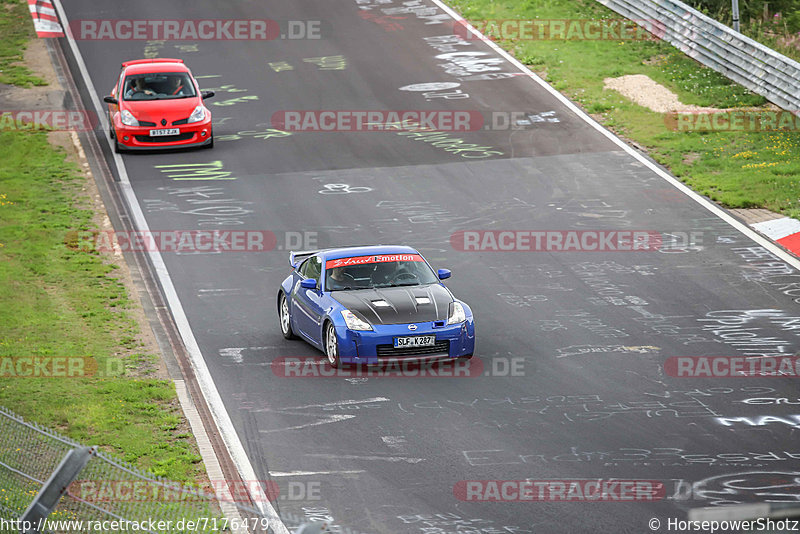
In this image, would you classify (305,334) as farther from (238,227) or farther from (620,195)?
(620,195)

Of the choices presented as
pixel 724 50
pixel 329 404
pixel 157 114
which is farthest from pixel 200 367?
pixel 724 50

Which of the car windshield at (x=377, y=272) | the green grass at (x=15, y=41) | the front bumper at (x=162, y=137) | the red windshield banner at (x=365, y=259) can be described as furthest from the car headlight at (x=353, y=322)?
the green grass at (x=15, y=41)

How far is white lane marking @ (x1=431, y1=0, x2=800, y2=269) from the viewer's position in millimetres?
19719

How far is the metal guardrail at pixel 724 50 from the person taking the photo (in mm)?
26188

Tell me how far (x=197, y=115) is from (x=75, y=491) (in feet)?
58.7

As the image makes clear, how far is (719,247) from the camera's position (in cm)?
1978

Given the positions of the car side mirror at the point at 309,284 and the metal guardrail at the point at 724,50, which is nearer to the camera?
the car side mirror at the point at 309,284

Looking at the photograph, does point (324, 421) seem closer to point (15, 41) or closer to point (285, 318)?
point (285, 318)

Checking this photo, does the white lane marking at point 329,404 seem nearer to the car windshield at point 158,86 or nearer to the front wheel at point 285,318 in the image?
the front wheel at point 285,318

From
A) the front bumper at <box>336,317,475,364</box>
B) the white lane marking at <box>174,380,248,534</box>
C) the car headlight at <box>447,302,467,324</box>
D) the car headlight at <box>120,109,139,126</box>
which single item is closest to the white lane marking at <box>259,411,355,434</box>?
the white lane marking at <box>174,380,248,534</box>

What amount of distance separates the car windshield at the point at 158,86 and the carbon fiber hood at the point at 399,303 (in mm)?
11948

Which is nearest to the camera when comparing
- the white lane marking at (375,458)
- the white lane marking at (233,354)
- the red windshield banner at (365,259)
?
the white lane marking at (375,458)

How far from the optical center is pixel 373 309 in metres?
14.4

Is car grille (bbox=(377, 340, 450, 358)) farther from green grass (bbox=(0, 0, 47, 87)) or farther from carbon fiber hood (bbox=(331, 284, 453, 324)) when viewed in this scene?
green grass (bbox=(0, 0, 47, 87))
